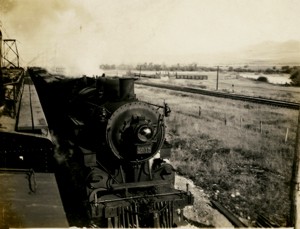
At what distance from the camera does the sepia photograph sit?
4.34m

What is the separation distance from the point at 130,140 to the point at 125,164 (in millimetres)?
438

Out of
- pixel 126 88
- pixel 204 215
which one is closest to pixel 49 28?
pixel 126 88

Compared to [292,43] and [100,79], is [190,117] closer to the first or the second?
[292,43]

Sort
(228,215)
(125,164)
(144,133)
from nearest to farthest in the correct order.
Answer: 1. (144,133)
2. (125,164)
3. (228,215)

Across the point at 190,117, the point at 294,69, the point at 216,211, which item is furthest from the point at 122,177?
the point at 294,69

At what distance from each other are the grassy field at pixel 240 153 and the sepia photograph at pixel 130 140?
34 millimetres

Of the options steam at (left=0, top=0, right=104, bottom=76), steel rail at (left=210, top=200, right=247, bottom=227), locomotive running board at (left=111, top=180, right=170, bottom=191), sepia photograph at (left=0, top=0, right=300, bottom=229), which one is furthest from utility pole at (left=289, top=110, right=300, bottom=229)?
steam at (left=0, top=0, right=104, bottom=76)

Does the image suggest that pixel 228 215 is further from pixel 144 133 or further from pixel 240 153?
pixel 240 153

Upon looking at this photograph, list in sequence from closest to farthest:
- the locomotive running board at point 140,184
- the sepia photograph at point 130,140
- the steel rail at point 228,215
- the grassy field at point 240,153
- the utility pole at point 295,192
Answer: the sepia photograph at point 130,140
the locomotive running board at point 140,184
the steel rail at point 228,215
the utility pole at point 295,192
the grassy field at point 240,153

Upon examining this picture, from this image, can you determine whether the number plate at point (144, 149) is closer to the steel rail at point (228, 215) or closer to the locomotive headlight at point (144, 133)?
the locomotive headlight at point (144, 133)

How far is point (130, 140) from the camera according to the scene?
4648mm

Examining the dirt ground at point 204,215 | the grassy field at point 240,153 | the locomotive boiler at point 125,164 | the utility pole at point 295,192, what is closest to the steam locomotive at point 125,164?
the locomotive boiler at point 125,164

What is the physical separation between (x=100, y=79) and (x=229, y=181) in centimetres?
332

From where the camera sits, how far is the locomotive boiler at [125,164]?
14.7 feet
